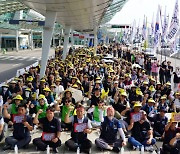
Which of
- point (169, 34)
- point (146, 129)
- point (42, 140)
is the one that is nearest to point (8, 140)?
point (42, 140)

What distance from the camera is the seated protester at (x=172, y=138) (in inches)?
300

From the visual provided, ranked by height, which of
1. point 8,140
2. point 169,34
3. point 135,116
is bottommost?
point 8,140

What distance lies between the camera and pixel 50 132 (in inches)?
316

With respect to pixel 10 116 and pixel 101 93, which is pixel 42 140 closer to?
pixel 10 116

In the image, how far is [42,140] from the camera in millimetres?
8219

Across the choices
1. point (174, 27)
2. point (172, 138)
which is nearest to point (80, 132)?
point (172, 138)

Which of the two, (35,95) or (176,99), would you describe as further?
(176,99)

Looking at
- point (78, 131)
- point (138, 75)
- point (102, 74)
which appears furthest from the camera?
point (102, 74)

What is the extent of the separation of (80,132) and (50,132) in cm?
75

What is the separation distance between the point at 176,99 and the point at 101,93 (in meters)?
2.83

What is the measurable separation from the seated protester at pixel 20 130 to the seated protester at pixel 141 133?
262 cm

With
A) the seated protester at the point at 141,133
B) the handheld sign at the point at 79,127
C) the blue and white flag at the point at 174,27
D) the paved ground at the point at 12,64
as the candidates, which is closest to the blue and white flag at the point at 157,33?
the blue and white flag at the point at 174,27

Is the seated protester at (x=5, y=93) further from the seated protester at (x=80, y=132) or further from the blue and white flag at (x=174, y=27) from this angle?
the blue and white flag at (x=174, y=27)

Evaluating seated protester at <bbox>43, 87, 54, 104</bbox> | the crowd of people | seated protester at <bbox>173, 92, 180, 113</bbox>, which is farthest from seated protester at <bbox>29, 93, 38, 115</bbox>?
seated protester at <bbox>173, 92, 180, 113</bbox>
